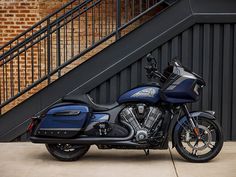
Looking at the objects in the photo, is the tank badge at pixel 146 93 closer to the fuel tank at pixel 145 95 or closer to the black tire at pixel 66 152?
the fuel tank at pixel 145 95

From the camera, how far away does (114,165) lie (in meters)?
5.70

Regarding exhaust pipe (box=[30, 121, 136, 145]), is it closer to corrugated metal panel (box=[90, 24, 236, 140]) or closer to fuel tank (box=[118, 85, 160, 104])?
fuel tank (box=[118, 85, 160, 104])

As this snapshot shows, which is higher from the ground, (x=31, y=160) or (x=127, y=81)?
(x=127, y=81)

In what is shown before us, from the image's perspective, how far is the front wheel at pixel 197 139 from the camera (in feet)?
18.9

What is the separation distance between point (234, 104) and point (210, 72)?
0.59m

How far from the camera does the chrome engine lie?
18.9 ft

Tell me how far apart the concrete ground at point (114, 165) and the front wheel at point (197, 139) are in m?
0.10

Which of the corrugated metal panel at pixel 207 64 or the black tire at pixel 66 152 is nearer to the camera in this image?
the black tire at pixel 66 152

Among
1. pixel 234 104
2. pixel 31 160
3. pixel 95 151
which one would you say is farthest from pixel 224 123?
pixel 31 160

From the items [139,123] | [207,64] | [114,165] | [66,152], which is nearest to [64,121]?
[66,152]

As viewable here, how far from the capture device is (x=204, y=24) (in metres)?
6.94

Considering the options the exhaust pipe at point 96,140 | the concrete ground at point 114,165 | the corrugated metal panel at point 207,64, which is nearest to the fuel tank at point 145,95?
the exhaust pipe at point 96,140

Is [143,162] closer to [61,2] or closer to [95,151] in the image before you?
[95,151]

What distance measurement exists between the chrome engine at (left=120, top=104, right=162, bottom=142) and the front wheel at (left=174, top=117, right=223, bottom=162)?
1.04 ft
